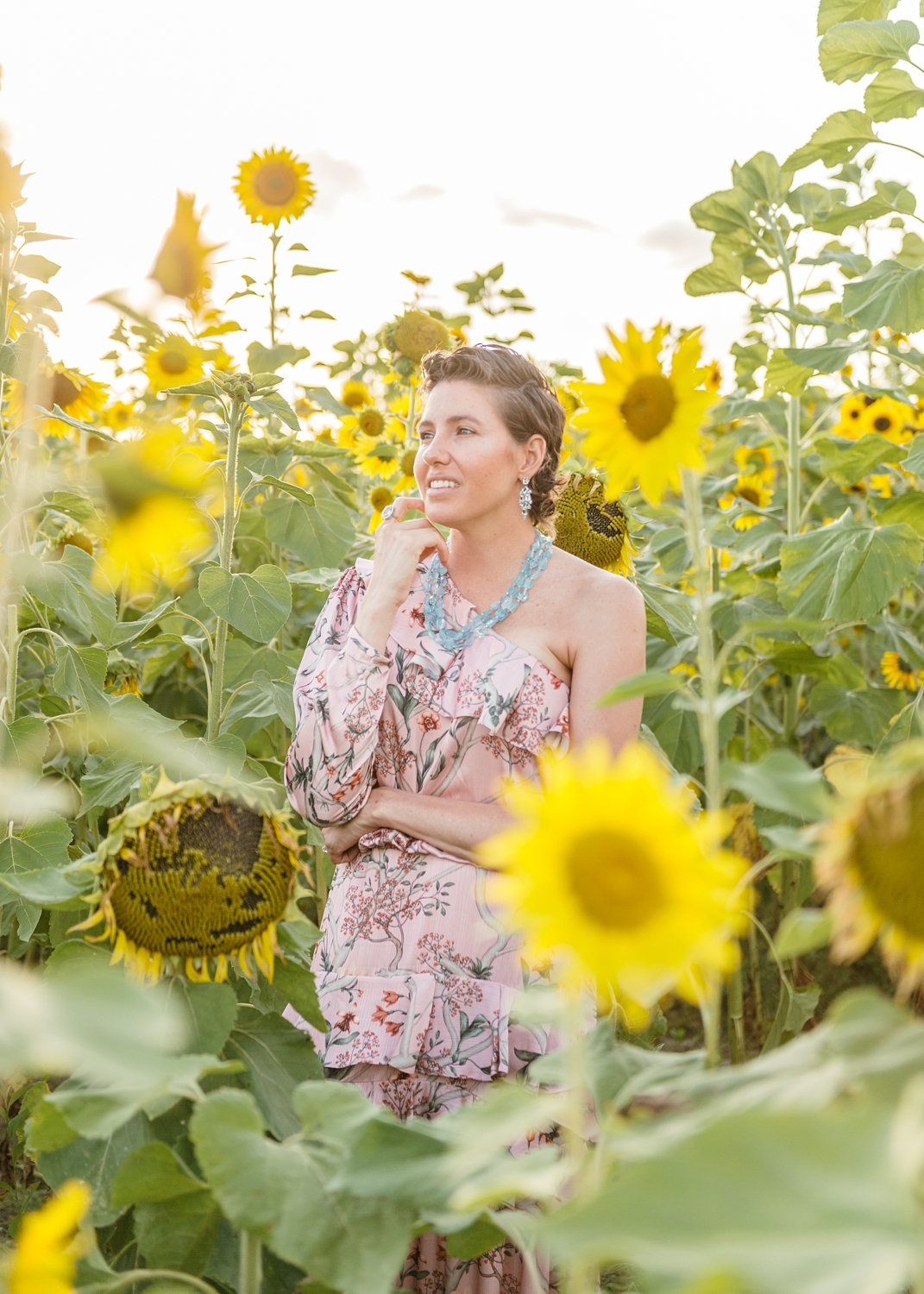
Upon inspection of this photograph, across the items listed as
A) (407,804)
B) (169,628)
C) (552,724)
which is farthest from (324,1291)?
(169,628)

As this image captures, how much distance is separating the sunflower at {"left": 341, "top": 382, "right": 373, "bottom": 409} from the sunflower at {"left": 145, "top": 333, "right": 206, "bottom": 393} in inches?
57.4

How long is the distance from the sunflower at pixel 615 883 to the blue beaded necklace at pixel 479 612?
1494 mm

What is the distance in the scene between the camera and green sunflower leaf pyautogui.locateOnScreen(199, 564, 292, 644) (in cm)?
210

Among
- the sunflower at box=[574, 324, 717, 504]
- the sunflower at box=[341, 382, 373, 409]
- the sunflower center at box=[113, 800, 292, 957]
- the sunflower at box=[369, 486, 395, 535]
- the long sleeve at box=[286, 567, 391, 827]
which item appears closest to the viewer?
the sunflower at box=[574, 324, 717, 504]

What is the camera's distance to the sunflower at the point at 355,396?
4.52 metres

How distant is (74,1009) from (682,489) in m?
0.47

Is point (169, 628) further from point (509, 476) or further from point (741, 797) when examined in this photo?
point (741, 797)

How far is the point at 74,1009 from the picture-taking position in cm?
37

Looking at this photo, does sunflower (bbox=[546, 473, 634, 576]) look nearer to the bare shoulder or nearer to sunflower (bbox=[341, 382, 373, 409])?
the bare shoulder

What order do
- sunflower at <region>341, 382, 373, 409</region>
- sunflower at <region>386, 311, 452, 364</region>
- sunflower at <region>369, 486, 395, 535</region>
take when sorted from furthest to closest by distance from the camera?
sunflower at <region>341, 382, 373, 409</region>
sunflower at <region>369, 486, 395, 535</region>
sunflower at <region>386, 311, 452, 364</region>

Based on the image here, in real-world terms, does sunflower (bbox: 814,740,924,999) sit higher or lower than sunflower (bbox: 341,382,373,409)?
lower

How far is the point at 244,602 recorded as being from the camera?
2.12 metres

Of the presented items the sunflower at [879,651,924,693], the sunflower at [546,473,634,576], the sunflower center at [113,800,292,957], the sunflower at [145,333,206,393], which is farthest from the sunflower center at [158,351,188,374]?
the sunflower center at [113,800,292,957]

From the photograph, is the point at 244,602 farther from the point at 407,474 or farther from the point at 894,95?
the point at 894,95
